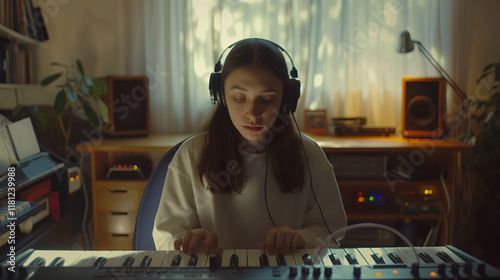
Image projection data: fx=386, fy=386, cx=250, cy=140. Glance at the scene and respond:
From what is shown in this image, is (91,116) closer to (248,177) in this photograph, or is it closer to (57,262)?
Result: (248,177)

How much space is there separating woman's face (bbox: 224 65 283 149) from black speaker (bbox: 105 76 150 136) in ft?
4.63

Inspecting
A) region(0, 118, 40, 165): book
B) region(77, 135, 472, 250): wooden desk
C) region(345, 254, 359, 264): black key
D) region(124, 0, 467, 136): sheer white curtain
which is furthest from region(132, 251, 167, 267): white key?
region(124, 0, 467, 136): sheer white curtain

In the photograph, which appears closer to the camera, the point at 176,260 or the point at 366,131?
the point at 176,260

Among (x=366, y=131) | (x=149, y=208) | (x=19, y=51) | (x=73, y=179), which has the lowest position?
(x=73, y=179)

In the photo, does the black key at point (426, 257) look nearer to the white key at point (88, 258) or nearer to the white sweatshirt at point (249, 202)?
the white sweatshirt at point (249, 202)

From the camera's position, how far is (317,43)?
248cm

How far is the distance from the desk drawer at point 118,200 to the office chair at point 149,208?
109 cm

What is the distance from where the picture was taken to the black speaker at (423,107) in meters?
2.20

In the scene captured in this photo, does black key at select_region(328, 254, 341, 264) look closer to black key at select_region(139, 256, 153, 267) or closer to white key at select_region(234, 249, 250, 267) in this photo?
white key at select_region(234, 249, 250, 267)

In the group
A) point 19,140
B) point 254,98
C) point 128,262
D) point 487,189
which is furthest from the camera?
point 487,189

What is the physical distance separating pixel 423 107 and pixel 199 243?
189cm

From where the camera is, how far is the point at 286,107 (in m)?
1.03

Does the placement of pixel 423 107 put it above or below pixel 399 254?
above

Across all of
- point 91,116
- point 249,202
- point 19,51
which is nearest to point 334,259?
point 249,202
